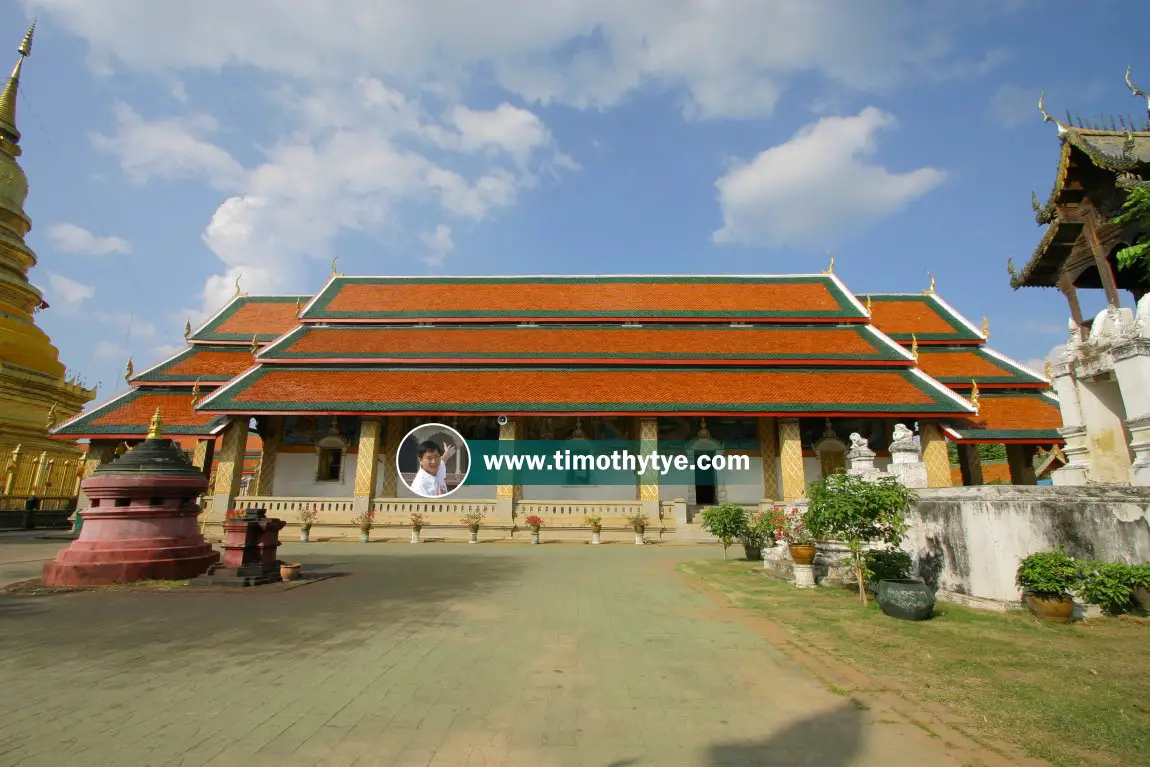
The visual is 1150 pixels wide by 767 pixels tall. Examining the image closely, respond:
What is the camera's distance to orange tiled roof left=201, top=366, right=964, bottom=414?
18.7m

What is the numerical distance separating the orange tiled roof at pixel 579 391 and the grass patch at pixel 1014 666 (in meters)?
11.8

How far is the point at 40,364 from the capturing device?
26.1 meters

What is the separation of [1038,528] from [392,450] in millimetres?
19418

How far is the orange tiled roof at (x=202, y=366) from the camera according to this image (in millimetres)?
22328

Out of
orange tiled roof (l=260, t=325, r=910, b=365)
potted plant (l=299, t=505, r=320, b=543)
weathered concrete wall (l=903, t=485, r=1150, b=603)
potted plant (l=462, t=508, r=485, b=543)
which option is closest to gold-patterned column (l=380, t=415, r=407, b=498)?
orange tiled roof (l=260, t=325, r=910, b=365)

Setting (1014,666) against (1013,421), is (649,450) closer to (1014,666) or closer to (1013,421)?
(1013,421)

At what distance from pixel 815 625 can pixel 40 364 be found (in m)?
35.4

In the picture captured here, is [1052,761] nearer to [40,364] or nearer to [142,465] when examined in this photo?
[142,465]

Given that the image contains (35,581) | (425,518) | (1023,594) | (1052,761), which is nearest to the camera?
(1052,761)

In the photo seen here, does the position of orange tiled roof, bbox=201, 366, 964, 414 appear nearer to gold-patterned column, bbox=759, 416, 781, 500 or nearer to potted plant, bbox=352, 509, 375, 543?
gold-patterned column, bbox=759, 416, 781, 500

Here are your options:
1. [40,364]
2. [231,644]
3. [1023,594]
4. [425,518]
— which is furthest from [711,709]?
[40,364]

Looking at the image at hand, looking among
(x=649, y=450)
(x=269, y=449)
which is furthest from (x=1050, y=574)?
(x=269, y=449)

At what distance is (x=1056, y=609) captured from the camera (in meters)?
6.17

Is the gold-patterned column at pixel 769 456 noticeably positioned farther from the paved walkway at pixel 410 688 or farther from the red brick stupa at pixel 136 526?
the red brick stupa at pixel 136 526
